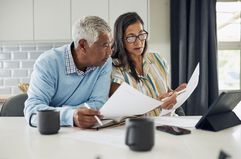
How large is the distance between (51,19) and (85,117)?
187 cm

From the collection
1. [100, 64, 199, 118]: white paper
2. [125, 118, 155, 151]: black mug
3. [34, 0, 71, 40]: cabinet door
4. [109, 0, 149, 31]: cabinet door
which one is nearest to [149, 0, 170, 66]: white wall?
[109, 0, 149, 31]: cabinet door

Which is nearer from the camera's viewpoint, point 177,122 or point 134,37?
point 177,122

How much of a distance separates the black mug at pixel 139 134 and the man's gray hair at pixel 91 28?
1.99 ft

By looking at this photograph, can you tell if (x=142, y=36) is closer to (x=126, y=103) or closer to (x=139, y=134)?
(x=126, y=103)

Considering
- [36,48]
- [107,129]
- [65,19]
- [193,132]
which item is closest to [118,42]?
[107,129]

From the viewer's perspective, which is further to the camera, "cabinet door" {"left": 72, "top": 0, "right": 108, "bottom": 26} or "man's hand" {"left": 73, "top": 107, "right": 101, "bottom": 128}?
"cabinet door" {"left": 72, "top": 0, "right": 108, "bottom": 26}

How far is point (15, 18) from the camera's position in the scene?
280cm

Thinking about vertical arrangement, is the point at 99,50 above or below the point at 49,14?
below

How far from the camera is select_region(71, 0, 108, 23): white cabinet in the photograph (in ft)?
9.18

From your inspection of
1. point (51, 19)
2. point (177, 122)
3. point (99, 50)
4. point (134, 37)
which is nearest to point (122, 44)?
point (134, 37)

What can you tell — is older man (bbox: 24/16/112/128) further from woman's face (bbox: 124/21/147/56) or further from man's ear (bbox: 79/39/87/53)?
woman's face (bbox: 124/21/147/56)

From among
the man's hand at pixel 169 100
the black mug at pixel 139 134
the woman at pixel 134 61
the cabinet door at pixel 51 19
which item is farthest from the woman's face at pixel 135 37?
the cabinet door at pixel 51 19

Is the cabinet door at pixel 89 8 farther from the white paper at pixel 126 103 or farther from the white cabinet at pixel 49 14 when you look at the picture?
the white paper at pixel 126 103

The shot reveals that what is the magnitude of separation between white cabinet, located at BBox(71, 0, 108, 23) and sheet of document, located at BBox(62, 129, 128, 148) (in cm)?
186
